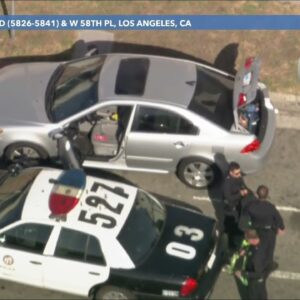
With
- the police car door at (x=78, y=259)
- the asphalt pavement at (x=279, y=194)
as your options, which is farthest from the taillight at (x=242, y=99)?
the police car door at (x=78, y=259)

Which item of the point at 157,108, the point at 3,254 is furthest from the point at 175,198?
the point at 3,254

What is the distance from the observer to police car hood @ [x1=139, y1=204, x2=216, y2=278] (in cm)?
868

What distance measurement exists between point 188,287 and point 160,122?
121 inches

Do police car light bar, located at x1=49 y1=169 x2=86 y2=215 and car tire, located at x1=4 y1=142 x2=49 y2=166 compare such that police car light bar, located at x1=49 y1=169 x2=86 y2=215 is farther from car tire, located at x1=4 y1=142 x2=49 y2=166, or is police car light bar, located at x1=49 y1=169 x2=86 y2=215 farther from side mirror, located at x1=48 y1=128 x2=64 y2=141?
car tire, located at x1=4 y1=142 x2=49 y2=166

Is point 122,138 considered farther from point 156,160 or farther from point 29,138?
point 29,138

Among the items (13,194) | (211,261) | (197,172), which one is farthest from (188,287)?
(197,172)

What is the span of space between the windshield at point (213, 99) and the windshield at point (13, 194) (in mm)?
2806

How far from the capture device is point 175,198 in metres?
11.2

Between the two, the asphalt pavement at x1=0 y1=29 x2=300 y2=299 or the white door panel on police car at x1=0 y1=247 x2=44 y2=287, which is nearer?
the white door panel on police car at x1=0 y1=247 x2=44 y2=287

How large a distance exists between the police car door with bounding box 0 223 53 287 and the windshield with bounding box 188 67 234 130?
334 centimetres

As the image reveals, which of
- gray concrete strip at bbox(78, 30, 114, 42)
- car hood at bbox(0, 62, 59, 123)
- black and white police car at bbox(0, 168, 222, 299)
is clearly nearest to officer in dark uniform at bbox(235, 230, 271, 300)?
black and white police car at bbox(0, 168, 222, 299)

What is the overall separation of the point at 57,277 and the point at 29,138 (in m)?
2.89

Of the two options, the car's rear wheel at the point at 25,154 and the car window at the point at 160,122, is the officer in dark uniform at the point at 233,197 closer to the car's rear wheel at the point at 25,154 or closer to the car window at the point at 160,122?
the car window at the point at 160,122

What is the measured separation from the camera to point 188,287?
337 inches
